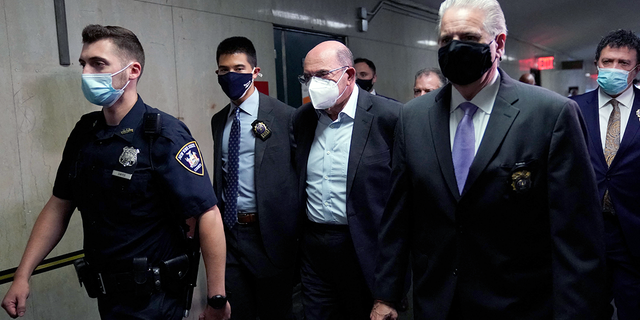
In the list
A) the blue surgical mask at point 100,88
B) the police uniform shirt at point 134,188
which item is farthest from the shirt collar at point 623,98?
the blue surgical mask at point 100,88

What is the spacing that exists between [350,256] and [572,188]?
1175 millimetres

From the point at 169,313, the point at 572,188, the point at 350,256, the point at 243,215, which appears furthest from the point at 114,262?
the point at 572,188

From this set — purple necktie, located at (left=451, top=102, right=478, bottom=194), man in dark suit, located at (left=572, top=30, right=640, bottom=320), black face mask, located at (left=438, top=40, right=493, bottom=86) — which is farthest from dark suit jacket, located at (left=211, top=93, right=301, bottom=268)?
man in dark suit, located at (left=572, top=30, right=640, bottom=320)

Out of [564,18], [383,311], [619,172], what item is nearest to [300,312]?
[383,311]

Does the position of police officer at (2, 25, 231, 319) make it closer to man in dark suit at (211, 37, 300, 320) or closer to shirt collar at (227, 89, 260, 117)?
man in dark suit at (211, 37, 300, 320)

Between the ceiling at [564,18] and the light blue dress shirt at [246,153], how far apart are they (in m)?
5.27

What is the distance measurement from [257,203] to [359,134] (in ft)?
2.22

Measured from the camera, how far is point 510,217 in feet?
4.53

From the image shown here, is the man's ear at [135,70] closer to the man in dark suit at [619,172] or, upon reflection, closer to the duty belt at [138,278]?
the duty belt at [138,278]

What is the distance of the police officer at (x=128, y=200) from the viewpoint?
176 centimetres

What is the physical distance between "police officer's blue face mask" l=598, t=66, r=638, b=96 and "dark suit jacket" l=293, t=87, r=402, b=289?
1.25 m

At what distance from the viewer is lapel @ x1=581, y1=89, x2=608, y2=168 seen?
8.05 feet

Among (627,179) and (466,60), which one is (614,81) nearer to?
(627,179)

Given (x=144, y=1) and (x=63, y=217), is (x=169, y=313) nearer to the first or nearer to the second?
(x=63, y=217)
